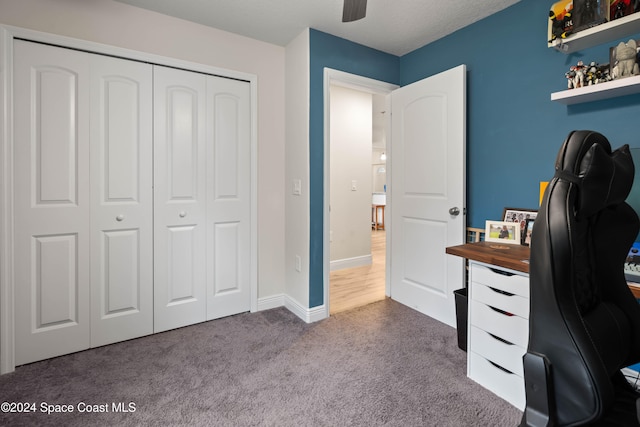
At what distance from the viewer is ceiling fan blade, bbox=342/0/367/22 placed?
148cm

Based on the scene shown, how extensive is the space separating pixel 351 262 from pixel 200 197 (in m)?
2.55

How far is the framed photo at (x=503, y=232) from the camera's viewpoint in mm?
2087

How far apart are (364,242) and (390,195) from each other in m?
1.67

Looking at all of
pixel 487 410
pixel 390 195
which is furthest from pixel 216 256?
pixel 487 410

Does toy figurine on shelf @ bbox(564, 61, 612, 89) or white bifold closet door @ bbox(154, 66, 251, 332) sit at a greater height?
toy figurine on shelf @ bbox(564, 61, 612, 89)

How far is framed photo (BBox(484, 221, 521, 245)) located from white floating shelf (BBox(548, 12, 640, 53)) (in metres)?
1.09

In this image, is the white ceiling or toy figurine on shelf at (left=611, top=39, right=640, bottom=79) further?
the white ceiling

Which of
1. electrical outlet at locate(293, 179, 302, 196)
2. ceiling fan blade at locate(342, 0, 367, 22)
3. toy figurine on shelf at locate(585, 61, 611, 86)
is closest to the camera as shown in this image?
ceiling fan blade at locate(342, 0, 367, 22)

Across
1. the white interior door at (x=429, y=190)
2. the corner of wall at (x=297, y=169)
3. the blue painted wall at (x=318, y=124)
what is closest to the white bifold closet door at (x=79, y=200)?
the corner of wall at (x=297, y=169)

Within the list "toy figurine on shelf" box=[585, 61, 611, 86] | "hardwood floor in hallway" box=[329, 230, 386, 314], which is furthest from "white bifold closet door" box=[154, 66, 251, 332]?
"toy figurine on shelf" box=[585, 61, 611, 86]

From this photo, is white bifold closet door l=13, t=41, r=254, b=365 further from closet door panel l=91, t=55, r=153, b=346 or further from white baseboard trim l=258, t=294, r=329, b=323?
white baseboard trim l=258, t=294, r=329, b=323

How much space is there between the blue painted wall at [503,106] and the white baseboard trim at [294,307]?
0.26 ft

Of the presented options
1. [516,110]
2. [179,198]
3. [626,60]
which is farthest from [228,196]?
[626,60]

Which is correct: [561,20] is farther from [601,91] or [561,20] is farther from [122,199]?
[122,199]
